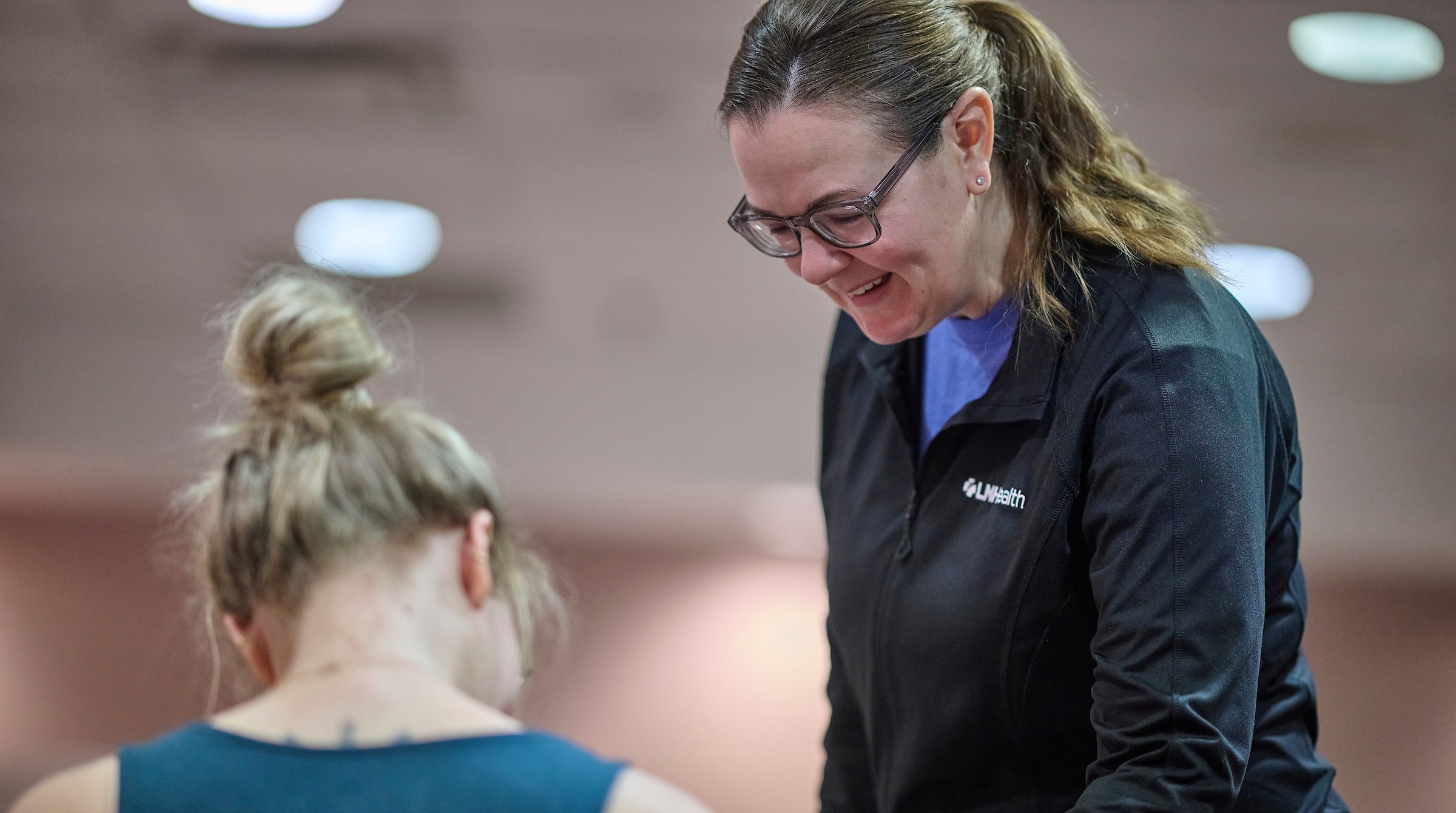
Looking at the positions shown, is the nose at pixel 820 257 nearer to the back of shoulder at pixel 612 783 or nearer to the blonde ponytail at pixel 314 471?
the blonde ponytail at pixel 314 471

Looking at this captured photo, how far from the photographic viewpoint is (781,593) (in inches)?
178

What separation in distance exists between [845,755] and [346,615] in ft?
2.71

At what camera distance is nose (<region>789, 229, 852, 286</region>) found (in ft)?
4.45

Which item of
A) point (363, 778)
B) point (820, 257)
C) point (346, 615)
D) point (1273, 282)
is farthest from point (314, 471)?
point (1273, 282)

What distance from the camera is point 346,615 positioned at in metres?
1.10

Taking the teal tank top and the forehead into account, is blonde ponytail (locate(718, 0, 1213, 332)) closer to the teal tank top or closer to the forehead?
the forehead

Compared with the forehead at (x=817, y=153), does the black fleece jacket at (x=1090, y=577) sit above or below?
below

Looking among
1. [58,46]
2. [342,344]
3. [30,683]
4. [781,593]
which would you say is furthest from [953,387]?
[30,683]

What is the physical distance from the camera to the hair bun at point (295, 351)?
1205 millimetres

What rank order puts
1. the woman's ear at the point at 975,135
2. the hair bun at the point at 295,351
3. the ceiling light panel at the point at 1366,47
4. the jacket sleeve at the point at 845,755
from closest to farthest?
the hair bun at the point at 295,351 < the woman's ear at the point at 975,135 < the jacket sleeve at the point at 845,755 < the ceiling light panel at the point at 1366,47

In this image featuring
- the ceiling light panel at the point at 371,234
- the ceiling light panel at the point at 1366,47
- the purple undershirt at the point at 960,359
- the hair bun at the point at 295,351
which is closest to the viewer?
the hair bun at the point at 295,351

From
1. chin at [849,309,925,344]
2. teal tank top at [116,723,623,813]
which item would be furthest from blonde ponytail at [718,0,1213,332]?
teal tank top at [116,723,623,813]

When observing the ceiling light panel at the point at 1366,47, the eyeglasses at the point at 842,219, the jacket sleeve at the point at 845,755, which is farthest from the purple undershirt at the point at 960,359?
the ceiling light panel at the point at 1366,47

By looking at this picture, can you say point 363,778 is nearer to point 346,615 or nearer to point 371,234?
point 346,615
